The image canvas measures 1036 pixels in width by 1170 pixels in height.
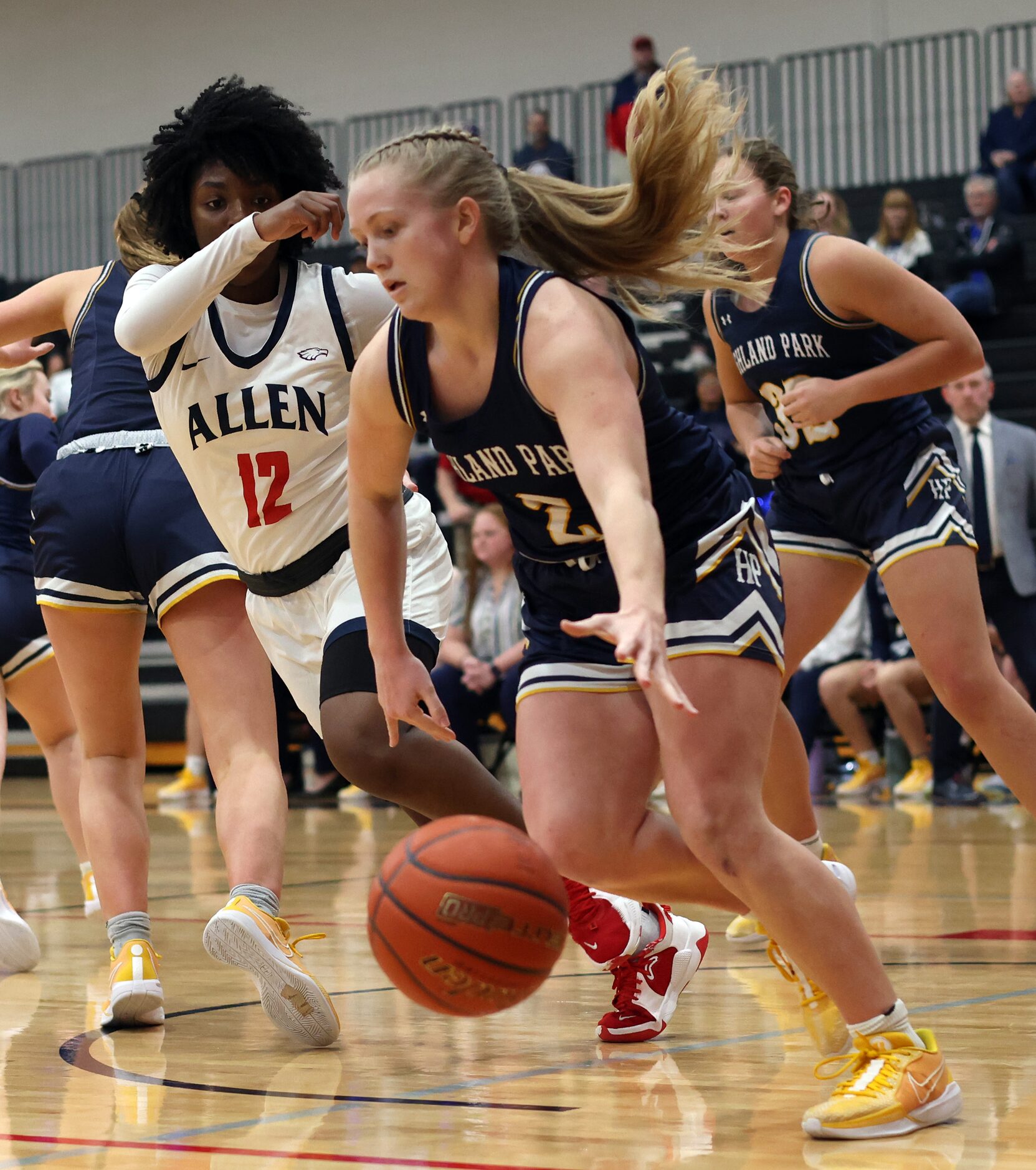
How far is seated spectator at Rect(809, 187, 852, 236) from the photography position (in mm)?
4887

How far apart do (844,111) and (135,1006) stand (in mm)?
15553

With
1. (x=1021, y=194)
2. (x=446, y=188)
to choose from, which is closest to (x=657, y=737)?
(x=446, y=188)

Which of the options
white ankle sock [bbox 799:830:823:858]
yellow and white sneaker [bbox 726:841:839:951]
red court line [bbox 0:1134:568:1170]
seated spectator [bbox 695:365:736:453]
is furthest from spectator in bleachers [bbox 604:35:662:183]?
red court line [bbox 0:1134:568:1170]

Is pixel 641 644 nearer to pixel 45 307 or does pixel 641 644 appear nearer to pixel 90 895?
pixel 45 307

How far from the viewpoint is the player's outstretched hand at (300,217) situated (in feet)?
11.2

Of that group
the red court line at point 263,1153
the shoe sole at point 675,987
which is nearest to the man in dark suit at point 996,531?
the shoe sole at point 675,987

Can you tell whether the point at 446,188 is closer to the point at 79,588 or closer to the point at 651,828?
the point at 651,828

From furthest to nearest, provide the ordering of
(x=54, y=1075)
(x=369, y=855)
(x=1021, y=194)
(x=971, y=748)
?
1. (x=1021, y=194)
2. (x=971, y=748)
3. (x=369, y=855)
4. (x=54, y=1075)

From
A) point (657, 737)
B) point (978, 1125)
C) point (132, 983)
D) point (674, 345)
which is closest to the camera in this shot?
point (978, 1125)

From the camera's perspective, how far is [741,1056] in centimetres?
340

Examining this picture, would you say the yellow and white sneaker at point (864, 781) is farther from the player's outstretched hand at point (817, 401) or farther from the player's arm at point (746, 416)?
the player's outstretched hand at point (817, 401)

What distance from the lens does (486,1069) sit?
332cm

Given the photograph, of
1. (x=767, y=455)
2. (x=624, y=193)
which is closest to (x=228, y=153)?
(x=624, y=193)

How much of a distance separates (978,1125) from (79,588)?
89.9 inches
